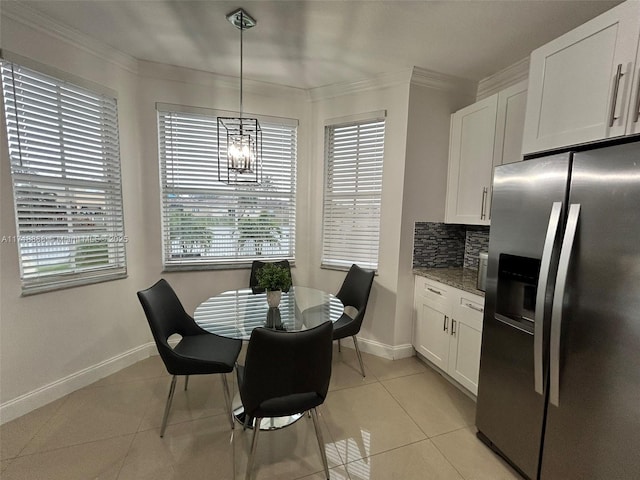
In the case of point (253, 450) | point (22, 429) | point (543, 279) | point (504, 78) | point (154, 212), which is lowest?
point (22, 429)

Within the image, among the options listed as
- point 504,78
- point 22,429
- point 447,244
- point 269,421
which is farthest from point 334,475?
point 504,78

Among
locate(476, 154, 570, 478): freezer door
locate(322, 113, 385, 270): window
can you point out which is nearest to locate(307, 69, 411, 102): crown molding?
locate(322, 113, 385, 270): window

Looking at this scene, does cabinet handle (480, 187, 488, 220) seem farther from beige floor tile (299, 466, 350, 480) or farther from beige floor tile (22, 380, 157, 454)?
beige floor tile (22, 380, 157, 454)

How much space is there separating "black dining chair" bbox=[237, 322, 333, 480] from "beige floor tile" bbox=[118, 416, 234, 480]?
0.32 meters

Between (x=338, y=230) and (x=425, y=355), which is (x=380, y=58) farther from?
(x=425, y=355)

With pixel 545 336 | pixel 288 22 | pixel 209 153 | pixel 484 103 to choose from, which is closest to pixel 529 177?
pixel 545 336

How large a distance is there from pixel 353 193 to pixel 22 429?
304 cm

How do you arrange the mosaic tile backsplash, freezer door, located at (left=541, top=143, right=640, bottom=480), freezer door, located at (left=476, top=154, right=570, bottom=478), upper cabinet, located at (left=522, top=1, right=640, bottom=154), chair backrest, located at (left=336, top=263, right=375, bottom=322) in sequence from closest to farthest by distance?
freezer door, located at (left=541, top=143, right=640, bottom=480)
upper cabinet, located at (left=522, top=1, right=640, bottom=154)
freezer door, located at (left=476, top=154, right=570, bottom=478)
chair backrest, located at (left=336, top=263, right=375, bottom=322)
the mosaic tile backsplash

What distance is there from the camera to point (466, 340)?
2.19 meters

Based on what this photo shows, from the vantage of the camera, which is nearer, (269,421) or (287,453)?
(287,453)

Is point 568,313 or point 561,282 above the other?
point 561,282

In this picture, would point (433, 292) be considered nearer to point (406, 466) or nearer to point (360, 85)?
point (406, 466)

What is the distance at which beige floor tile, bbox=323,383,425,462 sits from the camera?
1.80m

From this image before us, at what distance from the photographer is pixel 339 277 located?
10.1 ft
